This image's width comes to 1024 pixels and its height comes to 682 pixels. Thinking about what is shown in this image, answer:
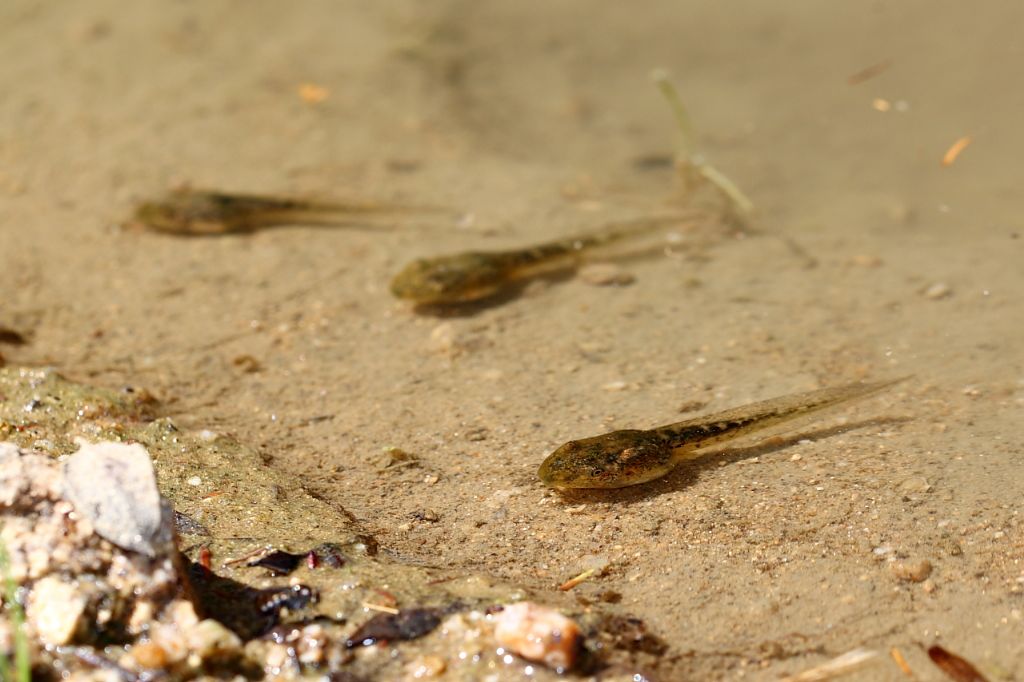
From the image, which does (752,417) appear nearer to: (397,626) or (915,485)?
(915,485)

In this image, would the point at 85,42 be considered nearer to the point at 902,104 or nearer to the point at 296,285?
the point at 296,285

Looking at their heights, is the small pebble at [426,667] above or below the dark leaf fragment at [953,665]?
above

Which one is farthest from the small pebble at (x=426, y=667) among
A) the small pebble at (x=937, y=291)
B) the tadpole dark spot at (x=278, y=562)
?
the small pebble at (x=937, y=291)

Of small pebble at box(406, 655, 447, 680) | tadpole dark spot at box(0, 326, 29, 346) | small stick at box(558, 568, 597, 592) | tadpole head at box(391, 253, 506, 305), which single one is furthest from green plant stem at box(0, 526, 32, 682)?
tadpole head at box(391, 253, 506, 305)

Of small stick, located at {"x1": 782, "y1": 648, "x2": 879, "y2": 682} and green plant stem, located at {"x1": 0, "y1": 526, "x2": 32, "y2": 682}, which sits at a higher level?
green plant stem, located at {"x1": 0, "y1": 526, "x2": 32, "y2": 682}

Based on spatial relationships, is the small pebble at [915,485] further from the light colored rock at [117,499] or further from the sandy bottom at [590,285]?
the light colored rock at [117,499]

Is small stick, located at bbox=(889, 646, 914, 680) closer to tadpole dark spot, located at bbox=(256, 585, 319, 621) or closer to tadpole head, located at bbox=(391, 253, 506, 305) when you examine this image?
tadpole dark spot, located at bbox=(256, 585, 319, 621)

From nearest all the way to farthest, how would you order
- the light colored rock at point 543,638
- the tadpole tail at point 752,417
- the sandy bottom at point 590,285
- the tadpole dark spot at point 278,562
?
1. the light colored rock at point 543,638
2. the tadpole dark spot at point 278,562
3. the sandy bottom at point 590,285
4. the tadpole tail at point 752,417

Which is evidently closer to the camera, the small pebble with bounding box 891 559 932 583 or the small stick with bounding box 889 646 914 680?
the small stick with bounding box 889 646 914 680
